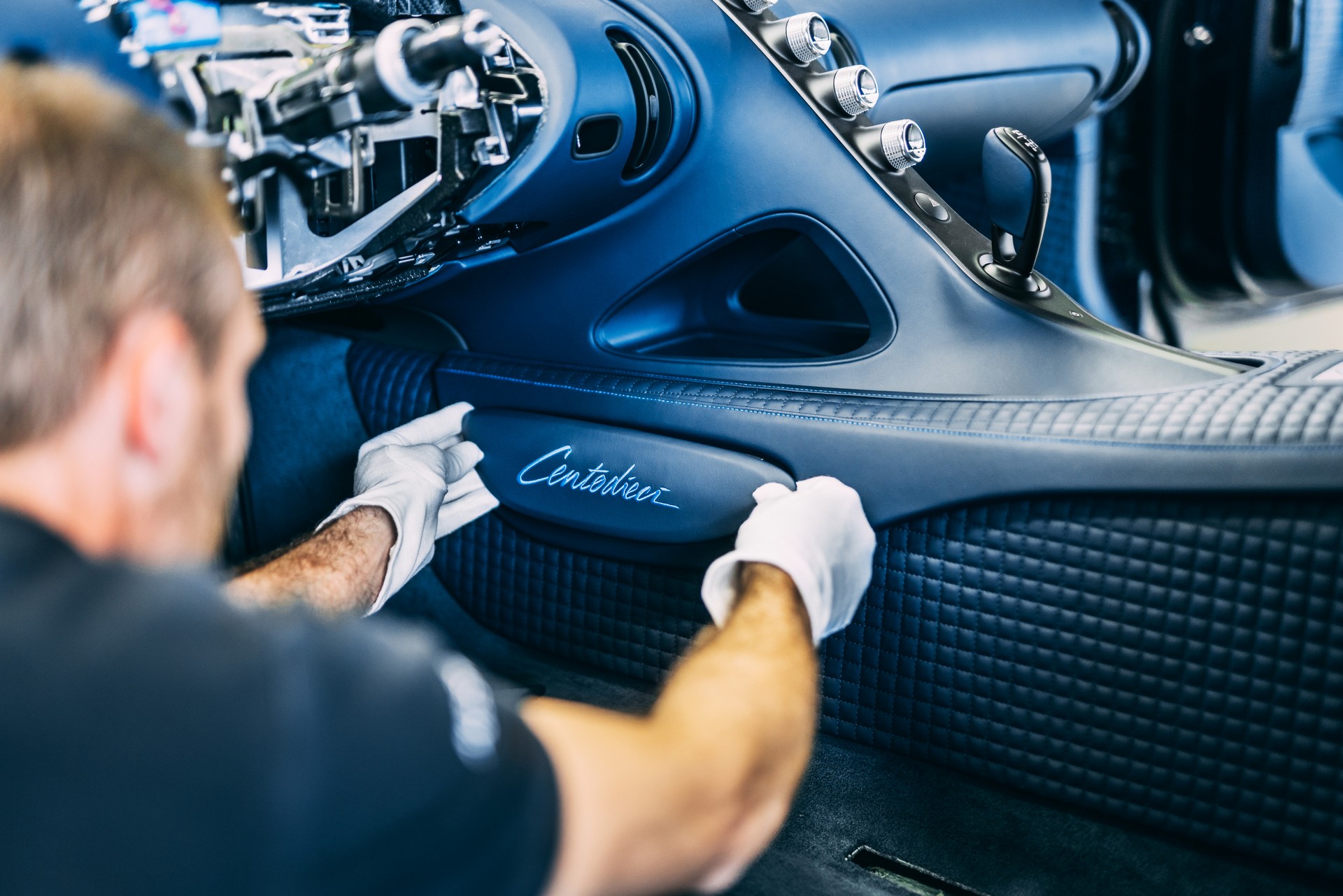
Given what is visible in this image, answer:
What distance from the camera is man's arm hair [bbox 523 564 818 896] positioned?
56 cm

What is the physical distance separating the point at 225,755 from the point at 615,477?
791 millimetres

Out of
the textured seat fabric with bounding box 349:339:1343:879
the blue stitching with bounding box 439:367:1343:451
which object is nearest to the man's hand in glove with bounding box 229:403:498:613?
the blue stitching with bounding box 439:367:1343:451

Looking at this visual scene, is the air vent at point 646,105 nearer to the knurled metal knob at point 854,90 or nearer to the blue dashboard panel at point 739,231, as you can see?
the blue dashboard panel at point 739,231

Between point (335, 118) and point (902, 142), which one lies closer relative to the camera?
point (335, 118)

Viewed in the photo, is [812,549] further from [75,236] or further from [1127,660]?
[75,236]

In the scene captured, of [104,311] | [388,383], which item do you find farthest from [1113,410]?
[388,383]

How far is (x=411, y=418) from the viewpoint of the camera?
1463 mm

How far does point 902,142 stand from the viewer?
112cm

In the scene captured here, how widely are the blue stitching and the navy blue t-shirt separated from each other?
627 millimetres

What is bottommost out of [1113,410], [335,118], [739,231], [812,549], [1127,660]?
[1127,660]

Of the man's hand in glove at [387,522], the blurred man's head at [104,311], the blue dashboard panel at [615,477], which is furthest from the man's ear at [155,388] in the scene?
the blue dashboard panel at [615,477]

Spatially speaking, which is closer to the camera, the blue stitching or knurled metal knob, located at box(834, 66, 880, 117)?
the blue stitching

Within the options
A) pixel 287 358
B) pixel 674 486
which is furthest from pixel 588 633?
pixel 287 358

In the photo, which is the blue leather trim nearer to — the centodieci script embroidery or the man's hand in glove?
the centodieci script embroidery
